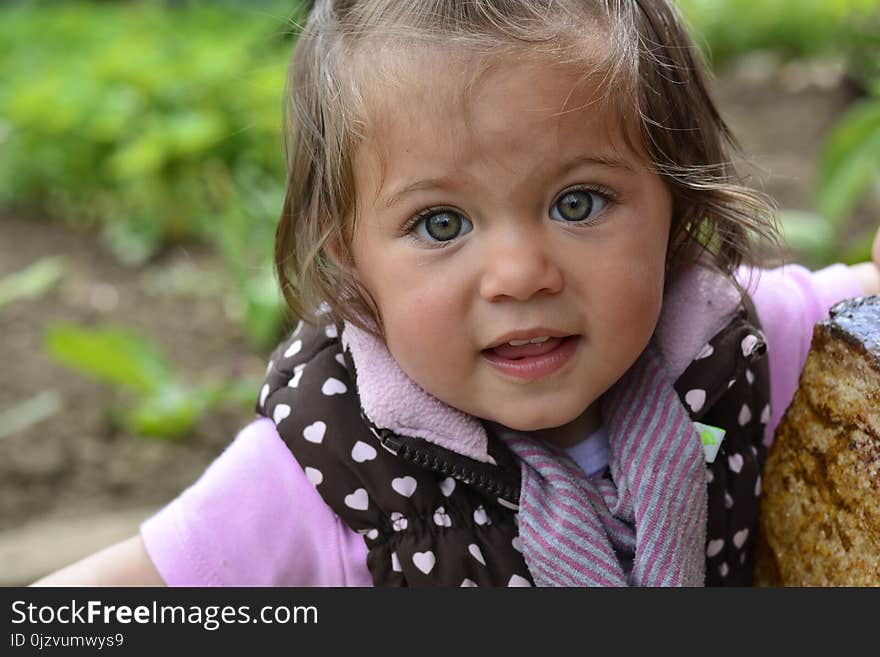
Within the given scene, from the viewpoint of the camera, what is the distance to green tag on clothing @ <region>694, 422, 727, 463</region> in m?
1.43

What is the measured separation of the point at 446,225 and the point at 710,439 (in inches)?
18.2

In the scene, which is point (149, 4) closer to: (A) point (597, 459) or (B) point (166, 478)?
(B) point (166, 478)

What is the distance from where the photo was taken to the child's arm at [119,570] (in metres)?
1.45

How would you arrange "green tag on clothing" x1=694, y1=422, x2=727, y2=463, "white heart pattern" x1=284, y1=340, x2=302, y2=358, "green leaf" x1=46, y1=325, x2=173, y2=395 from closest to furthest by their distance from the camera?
"green tag on clothing" x1=694, y1=422, x2=727, y2=463 < "white heart pattern" x1=284, y1=340, x2=302, y2=358 < "green leaf" x1=46, y1=325, x2=173, y2=395

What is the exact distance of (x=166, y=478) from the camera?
2752 millimetres

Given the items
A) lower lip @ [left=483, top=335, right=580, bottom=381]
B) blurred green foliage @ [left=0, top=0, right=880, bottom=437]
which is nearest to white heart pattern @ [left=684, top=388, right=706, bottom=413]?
lower lip @ [left=483, top=335, right=580, bottom=381]

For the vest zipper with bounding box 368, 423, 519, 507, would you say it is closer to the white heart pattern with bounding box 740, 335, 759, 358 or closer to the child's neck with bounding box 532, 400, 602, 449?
the child's neck with bounding box 532, 400, 602, 449

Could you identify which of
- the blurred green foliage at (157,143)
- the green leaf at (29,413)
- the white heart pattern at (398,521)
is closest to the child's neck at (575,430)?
the white heart pattern at (398,521)

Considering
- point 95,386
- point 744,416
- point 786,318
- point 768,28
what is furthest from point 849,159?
point 768,28

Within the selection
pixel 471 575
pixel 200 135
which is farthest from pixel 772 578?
pixel 200 135

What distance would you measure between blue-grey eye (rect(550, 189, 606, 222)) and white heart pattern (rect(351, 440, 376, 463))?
0.39 m

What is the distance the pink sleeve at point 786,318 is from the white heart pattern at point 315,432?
0.67 m

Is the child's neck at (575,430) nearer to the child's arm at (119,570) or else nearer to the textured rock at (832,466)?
the textured rock at (832,466)

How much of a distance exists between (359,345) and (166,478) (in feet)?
4.81
